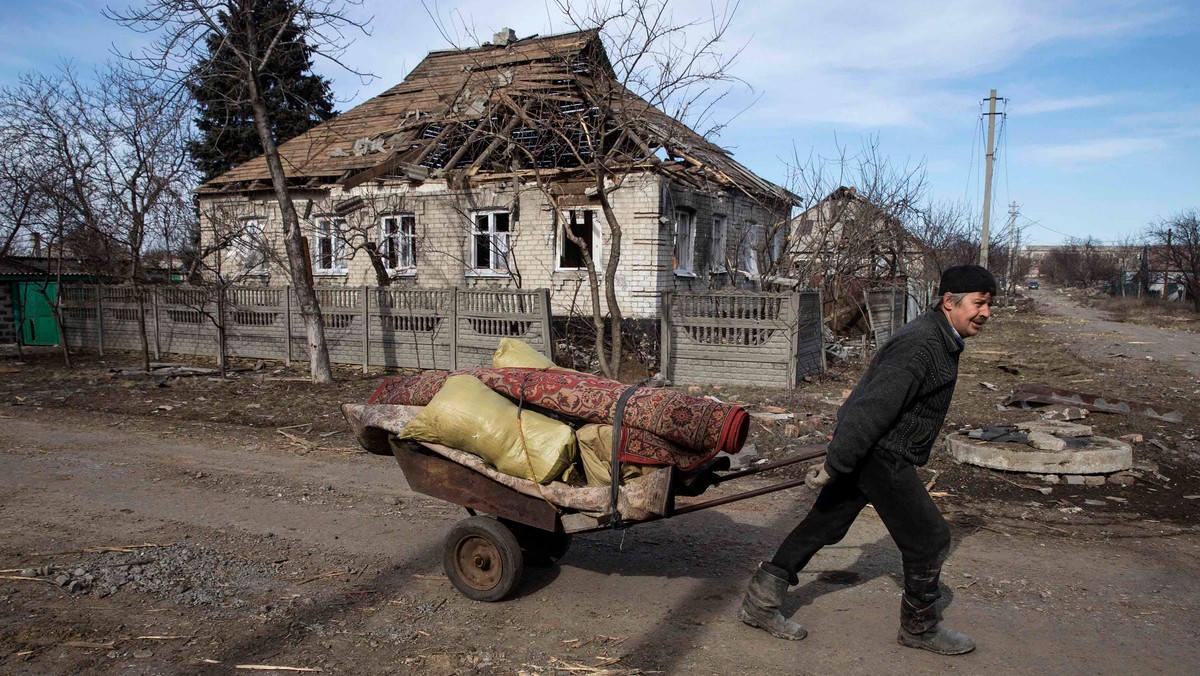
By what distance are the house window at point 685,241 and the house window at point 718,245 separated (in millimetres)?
1005

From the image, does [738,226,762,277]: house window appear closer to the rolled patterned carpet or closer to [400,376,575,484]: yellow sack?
the rolled patterned carpet

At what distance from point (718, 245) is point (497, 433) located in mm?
14670

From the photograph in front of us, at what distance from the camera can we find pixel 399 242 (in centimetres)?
1742

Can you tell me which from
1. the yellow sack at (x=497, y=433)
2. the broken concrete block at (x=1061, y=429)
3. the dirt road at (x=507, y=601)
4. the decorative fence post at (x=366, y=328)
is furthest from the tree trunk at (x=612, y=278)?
the yellow sack at (x=497, y=433)

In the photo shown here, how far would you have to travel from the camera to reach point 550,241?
626 inches

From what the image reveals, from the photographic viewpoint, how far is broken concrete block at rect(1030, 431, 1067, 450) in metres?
6.81

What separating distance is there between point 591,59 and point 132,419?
25.2ft

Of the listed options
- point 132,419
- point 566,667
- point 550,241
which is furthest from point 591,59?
point 566,667

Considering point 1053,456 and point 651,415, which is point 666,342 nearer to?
point 1053,456

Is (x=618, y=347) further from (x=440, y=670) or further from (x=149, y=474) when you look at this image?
(x=440, y=670)

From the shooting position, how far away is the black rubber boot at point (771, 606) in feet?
12.5

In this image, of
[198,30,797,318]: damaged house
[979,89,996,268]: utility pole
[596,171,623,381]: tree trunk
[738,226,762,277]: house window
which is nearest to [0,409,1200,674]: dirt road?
[596,171,623,381]: tree trunk

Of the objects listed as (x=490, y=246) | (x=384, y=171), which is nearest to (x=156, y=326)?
Result: (x=384, y=171)

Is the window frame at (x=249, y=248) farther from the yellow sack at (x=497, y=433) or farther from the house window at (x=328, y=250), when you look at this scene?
the yellow sack at (x=497, y=433)
